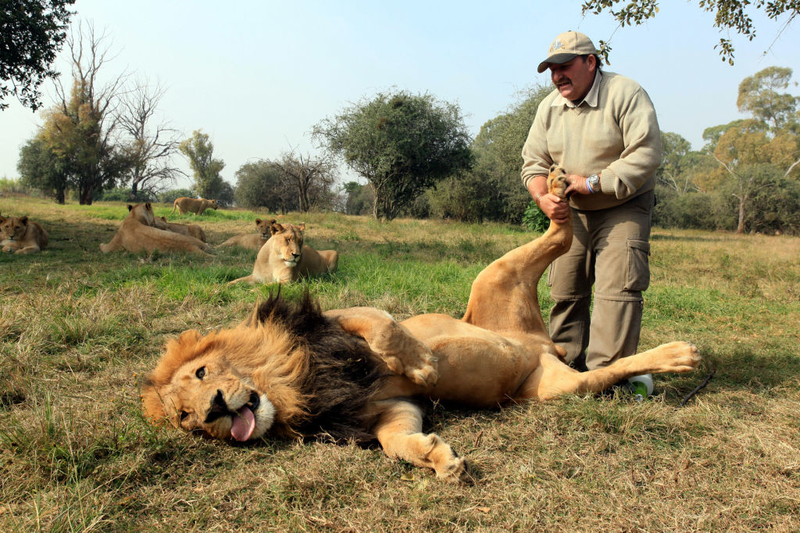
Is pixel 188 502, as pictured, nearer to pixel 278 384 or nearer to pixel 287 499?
pixel 287 499

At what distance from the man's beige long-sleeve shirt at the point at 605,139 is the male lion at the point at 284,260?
12.2ft

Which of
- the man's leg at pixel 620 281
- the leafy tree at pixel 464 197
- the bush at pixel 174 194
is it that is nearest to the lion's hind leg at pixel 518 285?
the man's leg at pixel 620 281

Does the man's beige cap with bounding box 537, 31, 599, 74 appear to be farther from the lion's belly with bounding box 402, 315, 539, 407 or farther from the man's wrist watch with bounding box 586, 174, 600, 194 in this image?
the lion's belly with bounding box 402, 315, 539, 407

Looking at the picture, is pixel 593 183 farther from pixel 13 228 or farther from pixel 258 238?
pixel 13 228

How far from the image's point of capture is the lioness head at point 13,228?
8.55 metres

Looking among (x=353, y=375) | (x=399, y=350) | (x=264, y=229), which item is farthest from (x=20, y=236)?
(x=399, y=350)

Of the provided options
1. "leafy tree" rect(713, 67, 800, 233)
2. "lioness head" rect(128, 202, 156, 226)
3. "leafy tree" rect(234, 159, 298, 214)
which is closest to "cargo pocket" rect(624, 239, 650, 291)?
"lioness head" rect(128, 202, 156, 226)

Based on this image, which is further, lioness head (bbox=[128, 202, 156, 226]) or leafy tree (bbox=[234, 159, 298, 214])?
leafy tree (bbox=[234, 159, 298, 214])

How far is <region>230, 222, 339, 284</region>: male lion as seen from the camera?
633 cm

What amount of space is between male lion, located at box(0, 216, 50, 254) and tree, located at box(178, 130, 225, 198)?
39.2 metres

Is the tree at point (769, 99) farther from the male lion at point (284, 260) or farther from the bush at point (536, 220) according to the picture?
the male lion at point (284, 260)

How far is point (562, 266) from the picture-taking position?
3.41 m

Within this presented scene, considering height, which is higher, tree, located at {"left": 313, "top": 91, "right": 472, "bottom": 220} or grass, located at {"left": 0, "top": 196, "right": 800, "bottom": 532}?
tree, located at {"left": 313, "top": 91, "right": 472, "bottom": 220}

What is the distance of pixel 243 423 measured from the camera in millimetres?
2168
